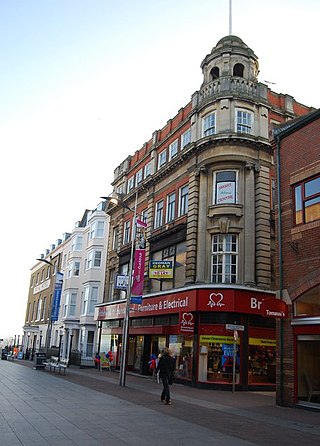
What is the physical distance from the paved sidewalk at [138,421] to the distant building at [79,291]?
840 inches

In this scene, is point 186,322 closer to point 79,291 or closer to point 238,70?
point 238,70

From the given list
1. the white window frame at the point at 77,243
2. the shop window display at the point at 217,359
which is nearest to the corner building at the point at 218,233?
the shop window display at the point at 217,359

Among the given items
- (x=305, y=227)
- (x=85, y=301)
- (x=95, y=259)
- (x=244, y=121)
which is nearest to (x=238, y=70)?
(x=244, y=121)

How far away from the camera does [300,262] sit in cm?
1532

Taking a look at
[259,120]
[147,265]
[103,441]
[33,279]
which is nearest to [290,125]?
[259,120]

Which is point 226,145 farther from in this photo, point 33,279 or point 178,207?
point 33,279

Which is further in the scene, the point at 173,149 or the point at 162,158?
the point at 162,158

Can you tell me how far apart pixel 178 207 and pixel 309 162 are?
12818 mm

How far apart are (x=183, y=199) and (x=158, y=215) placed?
3539mm

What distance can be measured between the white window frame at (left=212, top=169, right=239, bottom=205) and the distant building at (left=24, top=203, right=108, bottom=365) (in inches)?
709

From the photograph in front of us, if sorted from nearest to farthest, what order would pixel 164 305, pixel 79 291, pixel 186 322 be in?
1. pixel 186 322
2. pixel 164 305
3. pixel 79 291

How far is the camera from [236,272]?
23531 mm

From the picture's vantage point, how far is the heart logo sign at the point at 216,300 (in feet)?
73.0

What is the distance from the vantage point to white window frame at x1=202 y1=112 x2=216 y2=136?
2590 centimetres
